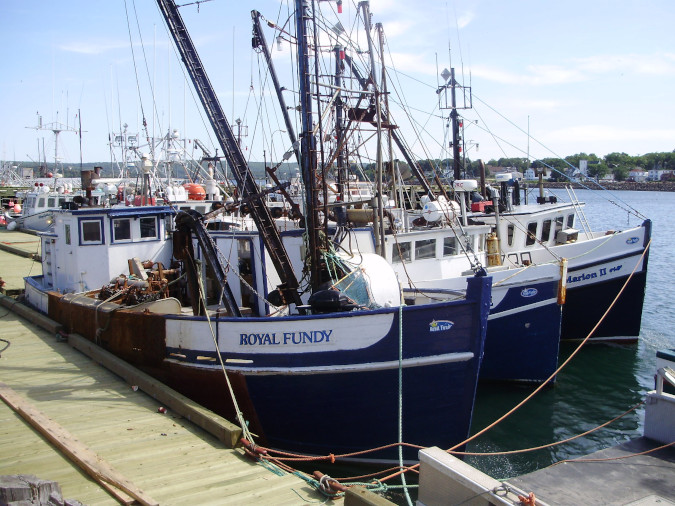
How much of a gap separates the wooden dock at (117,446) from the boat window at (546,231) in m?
13.5

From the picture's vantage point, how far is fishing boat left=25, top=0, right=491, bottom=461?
8711 mm

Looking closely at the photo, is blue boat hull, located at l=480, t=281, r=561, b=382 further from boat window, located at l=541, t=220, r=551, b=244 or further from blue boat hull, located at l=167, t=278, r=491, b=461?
boat window, located at l=541, t=220, r=551, b=244

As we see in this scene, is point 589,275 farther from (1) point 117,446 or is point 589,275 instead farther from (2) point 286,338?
(1) point 117,446

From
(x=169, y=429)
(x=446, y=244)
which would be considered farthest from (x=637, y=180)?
(x=169, y=429)

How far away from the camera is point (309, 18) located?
1073 cm

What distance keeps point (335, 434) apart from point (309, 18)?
23.7ft

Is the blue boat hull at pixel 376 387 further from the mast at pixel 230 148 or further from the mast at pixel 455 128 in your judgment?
the mast at pixel 455 128

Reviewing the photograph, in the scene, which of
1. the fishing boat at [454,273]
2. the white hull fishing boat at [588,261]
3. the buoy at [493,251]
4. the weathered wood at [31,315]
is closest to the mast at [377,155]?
the fishing boat at [454,273]

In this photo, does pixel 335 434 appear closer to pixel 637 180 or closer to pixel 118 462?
pixel 118 462

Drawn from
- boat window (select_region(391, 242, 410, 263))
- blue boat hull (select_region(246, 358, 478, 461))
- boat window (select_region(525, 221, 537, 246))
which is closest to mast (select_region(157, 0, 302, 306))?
blue boat hull (select_region(246, 358, 478, 461))

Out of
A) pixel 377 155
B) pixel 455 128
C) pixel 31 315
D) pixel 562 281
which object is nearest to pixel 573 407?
pixel 562 281

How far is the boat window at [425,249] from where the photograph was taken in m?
14.8

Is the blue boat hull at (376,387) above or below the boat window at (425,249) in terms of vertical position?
below

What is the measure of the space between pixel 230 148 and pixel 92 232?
3.74m
